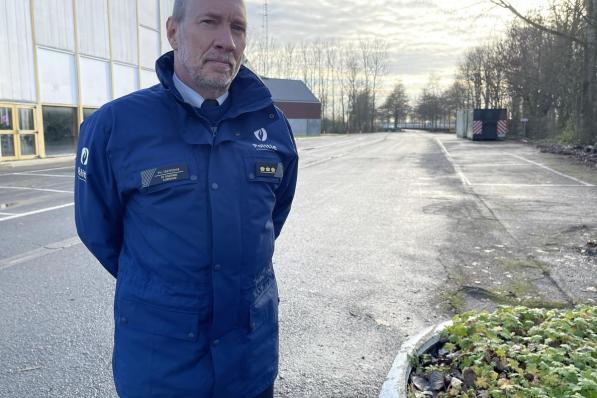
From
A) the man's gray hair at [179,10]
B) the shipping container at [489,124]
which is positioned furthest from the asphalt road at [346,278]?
the shipping container at [489,124]

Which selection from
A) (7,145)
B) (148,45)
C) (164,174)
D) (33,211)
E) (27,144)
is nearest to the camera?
Answer: (164,174)

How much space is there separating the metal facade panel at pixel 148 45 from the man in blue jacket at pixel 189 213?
30728mm

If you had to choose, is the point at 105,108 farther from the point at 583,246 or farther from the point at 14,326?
the point at 583,246

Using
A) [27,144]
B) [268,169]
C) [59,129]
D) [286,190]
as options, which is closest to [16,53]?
[27,144]

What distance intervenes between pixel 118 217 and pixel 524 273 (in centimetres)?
510

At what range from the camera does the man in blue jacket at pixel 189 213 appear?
1.86 metres

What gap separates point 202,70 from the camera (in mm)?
1965

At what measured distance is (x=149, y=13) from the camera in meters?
31.1

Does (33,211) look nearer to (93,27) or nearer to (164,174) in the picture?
(164,174)

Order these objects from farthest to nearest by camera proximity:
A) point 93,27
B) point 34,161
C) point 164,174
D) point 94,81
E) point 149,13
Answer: point 149,13, point 94,81, point 93,27, point 34,161, point 164,174

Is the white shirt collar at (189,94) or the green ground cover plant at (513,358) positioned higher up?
the white shirt collar at (189,94)

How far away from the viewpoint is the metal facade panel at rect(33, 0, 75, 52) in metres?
22.8

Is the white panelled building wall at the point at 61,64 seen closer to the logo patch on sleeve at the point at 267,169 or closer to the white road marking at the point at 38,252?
the white road marking at the point at 38,252

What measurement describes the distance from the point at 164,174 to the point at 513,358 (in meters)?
2.52
